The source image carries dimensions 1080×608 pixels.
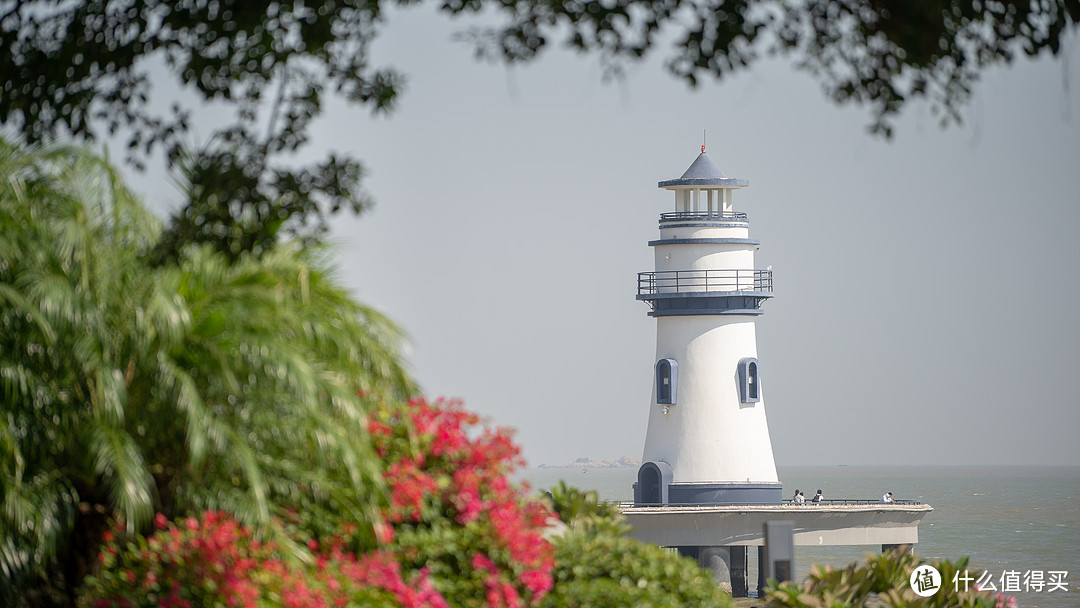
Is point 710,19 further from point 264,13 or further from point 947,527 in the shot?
point 947,527

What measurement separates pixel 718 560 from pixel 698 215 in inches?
334

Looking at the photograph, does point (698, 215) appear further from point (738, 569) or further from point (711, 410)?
point (738, 569)

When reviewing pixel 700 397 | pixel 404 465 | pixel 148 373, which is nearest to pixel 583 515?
pixel 404 465

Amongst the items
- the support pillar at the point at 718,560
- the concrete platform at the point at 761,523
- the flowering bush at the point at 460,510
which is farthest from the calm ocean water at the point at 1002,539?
the flowering bush at the point at 460,510

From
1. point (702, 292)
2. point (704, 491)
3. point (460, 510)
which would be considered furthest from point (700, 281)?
point (460, 510)

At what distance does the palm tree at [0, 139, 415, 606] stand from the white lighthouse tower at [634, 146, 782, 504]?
81.3 ft

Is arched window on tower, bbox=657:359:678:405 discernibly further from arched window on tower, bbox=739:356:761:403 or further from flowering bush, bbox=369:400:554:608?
flowering bush, bbox=369:400:554:608

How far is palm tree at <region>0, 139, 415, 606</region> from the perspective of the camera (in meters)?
9.41

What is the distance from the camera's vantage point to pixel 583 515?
13781 millimetres

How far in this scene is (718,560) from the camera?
35.2 metres

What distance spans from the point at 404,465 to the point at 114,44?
11.4 ft

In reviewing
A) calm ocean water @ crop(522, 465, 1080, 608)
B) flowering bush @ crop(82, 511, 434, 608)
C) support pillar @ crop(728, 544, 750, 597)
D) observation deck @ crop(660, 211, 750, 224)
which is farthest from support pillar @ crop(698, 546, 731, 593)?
flowering bush @ crop(82, 511, 434, 608)

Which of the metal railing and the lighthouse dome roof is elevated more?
the lighthouse dome roof

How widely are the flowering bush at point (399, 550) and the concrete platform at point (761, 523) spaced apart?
22.9m
